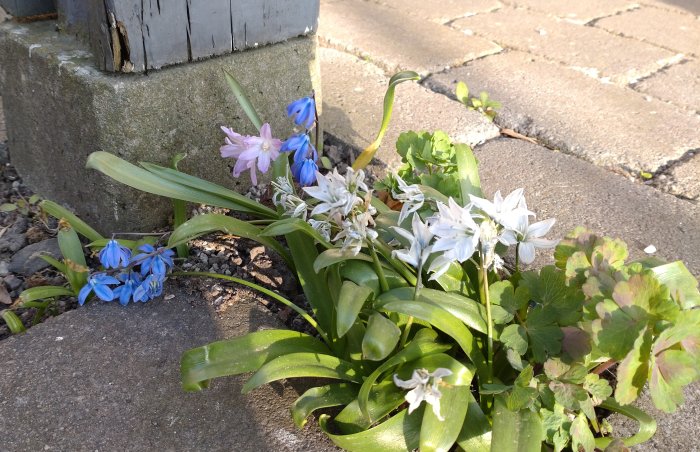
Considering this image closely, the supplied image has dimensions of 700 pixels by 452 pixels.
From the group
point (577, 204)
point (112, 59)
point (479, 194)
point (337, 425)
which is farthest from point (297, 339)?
point (577, 204)

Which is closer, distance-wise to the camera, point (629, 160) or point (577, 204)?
point (577, 204)

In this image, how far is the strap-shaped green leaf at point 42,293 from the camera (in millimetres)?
1666

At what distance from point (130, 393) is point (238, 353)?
0.25 m

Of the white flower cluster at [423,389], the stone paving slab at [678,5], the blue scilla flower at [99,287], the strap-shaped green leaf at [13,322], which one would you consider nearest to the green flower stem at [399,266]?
the white flower cluster at [423,389]

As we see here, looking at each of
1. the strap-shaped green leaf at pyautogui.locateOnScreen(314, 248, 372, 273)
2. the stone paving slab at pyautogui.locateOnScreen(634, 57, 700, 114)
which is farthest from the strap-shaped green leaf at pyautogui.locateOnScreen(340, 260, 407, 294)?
the stone paving slab at pyautogui.locateOnScreen(634, 57, 700, 114)

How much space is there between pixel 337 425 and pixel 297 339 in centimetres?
20

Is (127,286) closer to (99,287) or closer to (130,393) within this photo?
(99,287)

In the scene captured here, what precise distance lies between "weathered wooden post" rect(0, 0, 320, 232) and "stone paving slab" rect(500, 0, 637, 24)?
2160 mm

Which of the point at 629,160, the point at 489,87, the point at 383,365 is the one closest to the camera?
the point at 383,365

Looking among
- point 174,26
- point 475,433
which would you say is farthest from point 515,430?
point 174,26

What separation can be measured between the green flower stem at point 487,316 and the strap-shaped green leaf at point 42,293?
40.1 inches

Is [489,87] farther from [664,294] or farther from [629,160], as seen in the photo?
[664,294]

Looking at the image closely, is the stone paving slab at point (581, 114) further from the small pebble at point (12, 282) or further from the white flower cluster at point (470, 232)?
the small pebble at point (12, 282)

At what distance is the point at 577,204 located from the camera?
2.02 m
